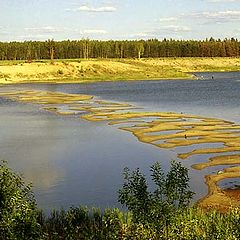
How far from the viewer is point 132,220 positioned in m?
16.8

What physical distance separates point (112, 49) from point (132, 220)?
158773 millimetres

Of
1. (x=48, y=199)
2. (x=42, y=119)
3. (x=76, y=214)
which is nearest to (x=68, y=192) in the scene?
(x=48, y=199)

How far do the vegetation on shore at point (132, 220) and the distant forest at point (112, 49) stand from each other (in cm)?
13880

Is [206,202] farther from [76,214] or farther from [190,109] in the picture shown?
[190,109]

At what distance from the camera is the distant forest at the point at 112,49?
16500cm

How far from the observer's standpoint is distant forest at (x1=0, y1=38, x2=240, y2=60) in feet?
541

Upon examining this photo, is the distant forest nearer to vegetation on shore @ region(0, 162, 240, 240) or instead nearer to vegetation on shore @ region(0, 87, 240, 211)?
vegetation on shore @ region(0, 87, 240, 211)

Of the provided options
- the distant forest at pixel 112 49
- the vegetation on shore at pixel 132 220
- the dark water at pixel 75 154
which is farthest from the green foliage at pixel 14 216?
the distant forest at pixel 112 49

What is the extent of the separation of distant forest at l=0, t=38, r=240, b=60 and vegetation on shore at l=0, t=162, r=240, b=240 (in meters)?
139

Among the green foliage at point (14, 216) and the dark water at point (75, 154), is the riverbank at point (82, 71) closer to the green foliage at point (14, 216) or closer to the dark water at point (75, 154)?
the dark water at point (75, 154)

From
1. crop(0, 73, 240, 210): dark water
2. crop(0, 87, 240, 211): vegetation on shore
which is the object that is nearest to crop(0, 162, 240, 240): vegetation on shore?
crop(0, 73, 240, 210): dark water

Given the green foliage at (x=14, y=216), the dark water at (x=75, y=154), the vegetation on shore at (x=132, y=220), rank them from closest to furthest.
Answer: the green foliage at (x=14, y=216) < the vegetation on shore at (x=132, y=220) < the dark water at (x=75, y=154)

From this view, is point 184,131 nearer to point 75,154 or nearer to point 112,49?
point 75,154

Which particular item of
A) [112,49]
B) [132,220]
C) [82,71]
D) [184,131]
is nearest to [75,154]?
[184,131]
